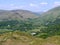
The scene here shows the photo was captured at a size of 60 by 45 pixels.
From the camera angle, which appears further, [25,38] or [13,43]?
[25,38]

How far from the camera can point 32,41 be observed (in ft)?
211

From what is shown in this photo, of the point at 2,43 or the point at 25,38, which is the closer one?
the point at 2,43

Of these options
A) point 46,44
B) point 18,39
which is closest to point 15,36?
point 18,39

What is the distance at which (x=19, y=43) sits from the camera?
6278 centimetres

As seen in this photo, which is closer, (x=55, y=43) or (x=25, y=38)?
(x=55, y=43)

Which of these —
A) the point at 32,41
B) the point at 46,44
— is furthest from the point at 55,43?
the point at 32,41

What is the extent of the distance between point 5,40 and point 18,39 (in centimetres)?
465

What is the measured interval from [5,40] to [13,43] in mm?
2991

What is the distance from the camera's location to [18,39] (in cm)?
6556

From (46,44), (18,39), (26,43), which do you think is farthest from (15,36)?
(46,44)

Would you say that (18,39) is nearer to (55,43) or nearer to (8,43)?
(8,43)

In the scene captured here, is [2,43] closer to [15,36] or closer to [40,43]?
[15,36]

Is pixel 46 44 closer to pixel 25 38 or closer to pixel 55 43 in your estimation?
pixel 55 43

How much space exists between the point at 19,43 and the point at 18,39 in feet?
9.90
